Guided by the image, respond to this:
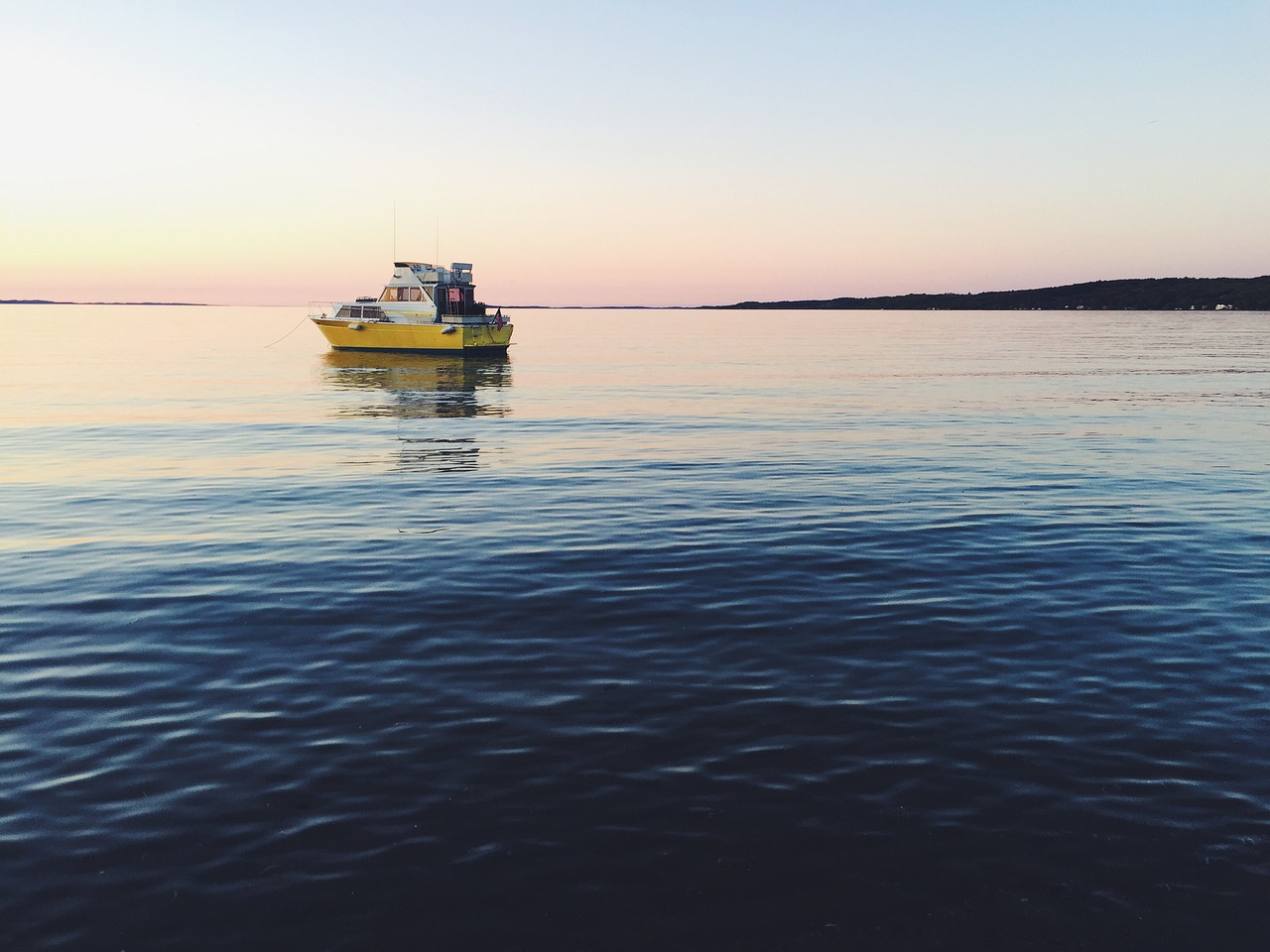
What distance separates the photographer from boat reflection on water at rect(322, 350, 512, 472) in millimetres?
25250

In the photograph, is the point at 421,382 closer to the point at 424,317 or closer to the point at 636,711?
the point at 424,317

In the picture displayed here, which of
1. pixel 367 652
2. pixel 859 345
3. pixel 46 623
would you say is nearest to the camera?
pixel 367 652

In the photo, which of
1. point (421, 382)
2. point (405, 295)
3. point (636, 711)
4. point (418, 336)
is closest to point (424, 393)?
point (421, 382)

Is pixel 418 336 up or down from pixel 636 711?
up

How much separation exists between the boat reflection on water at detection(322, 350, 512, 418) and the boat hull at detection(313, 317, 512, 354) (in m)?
1.07

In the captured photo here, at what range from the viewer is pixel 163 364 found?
213ft

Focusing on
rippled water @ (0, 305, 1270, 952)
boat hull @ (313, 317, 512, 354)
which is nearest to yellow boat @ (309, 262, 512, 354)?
boat hull @ (313, 317, 512, 354)

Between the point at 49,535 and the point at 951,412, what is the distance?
2961 cm

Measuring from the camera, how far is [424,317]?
213 ft

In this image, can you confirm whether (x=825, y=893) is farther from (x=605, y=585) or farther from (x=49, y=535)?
(x=49, y=535)

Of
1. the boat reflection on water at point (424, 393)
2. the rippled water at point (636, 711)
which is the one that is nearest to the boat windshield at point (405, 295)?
the boat reflection on water at point (424, 393)

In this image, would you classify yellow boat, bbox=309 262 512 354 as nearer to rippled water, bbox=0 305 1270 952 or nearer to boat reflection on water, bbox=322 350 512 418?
boat reflection on water, bbox=322 350 512 418

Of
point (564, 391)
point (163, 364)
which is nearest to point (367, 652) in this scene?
point (564, 391)

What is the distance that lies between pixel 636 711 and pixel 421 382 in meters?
45.8
